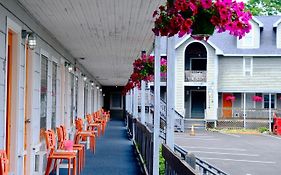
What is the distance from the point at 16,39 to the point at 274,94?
27.2 m

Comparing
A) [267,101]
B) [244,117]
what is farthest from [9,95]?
[267,101]

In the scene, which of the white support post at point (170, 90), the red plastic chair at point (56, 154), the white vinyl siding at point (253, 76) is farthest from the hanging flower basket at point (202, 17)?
the white vinyl siding at point (253, 76)

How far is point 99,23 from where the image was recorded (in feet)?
27.5

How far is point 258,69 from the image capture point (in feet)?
102

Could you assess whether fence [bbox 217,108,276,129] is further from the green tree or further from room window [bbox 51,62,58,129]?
room window [bbox 51,62,58,129]

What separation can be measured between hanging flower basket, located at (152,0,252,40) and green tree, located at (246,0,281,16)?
1608 inches

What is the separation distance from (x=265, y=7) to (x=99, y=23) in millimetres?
38735

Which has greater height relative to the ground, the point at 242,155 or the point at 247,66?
the point at 247,66

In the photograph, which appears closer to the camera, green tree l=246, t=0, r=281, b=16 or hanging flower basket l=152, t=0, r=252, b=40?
hanging flower basket l=152, t=0, r=252, b=40

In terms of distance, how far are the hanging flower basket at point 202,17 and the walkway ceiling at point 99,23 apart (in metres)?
2.61

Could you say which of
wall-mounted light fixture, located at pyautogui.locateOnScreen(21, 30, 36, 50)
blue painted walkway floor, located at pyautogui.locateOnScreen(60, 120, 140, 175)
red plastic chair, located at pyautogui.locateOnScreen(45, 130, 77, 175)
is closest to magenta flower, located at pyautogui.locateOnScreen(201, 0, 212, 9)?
wall-mounted light fixture, located at pyautogui.locateOnScreen(21, 30, 36, 50)

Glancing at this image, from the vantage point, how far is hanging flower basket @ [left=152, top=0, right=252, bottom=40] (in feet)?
12.4

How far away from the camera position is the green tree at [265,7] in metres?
43.9

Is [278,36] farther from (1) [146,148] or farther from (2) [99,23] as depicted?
(2) [99,23]
